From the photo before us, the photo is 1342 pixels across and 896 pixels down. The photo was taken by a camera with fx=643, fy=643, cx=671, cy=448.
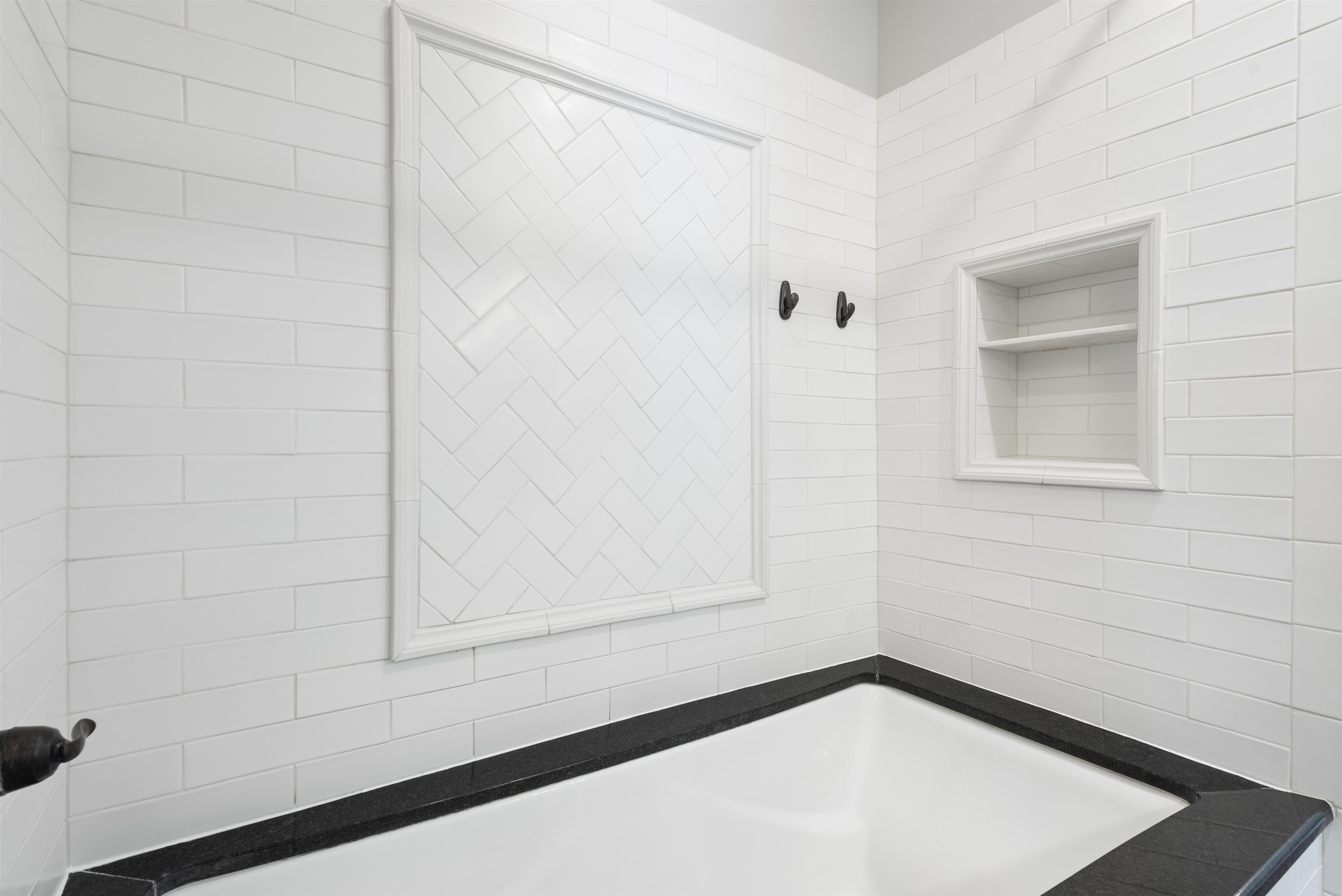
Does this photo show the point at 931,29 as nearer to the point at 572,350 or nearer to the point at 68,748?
the point at 572,350

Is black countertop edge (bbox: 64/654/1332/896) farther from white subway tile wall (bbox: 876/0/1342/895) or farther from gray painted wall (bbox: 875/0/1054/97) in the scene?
gray painted wall (bbox: 875/0/1054/97)

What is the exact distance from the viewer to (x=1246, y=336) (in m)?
1.28

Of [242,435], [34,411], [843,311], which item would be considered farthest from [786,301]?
[34,411]

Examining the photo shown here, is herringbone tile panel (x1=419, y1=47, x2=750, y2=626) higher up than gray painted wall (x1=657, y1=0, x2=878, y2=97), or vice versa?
gray painted wall (x1=657, y1=0, x2=878, y2=97)

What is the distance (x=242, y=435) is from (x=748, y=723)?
1.28 meters

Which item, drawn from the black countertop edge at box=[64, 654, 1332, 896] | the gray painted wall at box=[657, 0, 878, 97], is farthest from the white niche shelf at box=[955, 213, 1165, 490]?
the gray painted wall at box=[657, 0, 878, 97]

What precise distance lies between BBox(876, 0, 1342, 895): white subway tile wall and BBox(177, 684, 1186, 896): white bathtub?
235 mm

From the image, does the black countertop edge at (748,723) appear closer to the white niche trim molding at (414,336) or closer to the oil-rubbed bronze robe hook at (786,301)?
the white niche trim molding at (414,336)

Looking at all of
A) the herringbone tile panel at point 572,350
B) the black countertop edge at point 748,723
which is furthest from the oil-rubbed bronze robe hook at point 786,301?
the black countertop edge at point 748,723

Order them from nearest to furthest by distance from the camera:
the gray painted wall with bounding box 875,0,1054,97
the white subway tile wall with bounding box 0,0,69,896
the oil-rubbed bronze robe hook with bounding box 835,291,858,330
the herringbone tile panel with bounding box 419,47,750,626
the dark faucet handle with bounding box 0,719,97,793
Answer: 1. the dark faucet handle with bounding box 0,719,97,793
2. the white subway tile wall with bounding box 0,0,69,896
3. the herringbone tile panel with bounding box 419,47,750,626
4. the gray painted wall with bounding box 875,0,1054,97
5. the oil-rubbed bronze robe hook with bounding box 835,291,858,330

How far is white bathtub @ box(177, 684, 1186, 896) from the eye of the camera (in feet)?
3.99

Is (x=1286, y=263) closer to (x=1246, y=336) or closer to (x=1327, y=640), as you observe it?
(x=1246, y=336)

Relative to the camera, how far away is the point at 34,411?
2.90ft

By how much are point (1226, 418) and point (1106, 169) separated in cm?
63
